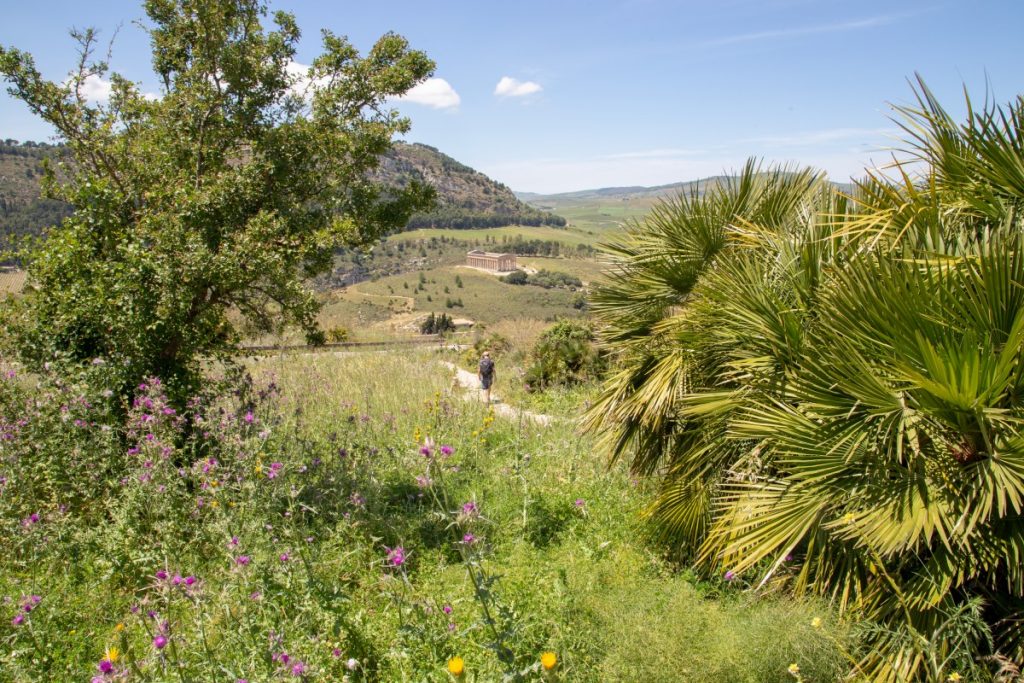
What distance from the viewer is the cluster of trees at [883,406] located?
266 centimetres

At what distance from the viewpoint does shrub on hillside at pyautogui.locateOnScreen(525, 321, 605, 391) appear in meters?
11.4

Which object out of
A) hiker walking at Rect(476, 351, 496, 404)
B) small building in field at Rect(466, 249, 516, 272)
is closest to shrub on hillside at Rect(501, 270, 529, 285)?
small building in field at Rect(466, 249, 516, 272)

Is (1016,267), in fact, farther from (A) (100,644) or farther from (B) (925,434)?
(A) (100,644)

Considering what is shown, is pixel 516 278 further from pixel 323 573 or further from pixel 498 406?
pixel 323 573

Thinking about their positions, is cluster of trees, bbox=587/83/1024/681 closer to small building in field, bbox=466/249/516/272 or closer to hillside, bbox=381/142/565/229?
small building in field, bbox=466/249/516/272

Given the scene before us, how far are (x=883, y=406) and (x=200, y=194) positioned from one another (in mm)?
5043

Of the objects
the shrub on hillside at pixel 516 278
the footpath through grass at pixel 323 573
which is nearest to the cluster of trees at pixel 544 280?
the shrub on hillside at pixel 516 278

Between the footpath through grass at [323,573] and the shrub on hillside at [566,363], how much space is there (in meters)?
5.19

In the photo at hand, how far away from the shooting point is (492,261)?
7631 centimetres

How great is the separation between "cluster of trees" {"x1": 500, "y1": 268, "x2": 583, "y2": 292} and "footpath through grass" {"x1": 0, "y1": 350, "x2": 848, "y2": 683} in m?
58.5

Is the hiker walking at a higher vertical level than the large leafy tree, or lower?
lower

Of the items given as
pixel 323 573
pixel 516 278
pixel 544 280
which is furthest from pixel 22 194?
pixel 323 573

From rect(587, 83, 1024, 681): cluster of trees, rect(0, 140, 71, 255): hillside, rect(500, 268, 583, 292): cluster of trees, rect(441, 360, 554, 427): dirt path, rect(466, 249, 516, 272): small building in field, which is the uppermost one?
rect(0, 140, 71, 255): hillside

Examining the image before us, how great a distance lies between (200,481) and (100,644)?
134 cm
